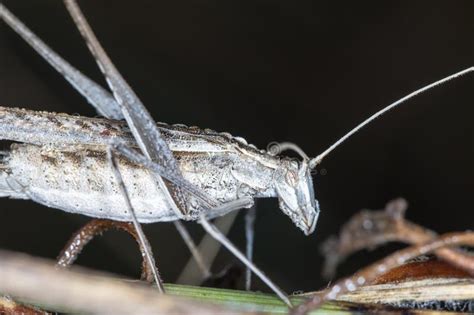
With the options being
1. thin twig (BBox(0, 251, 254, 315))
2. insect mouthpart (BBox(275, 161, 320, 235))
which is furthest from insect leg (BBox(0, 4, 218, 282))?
thin twig (BBox(0, 251, 254, 315))

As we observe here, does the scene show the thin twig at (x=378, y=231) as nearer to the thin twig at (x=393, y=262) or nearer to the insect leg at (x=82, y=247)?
the thin twig at (x=393, y=262)

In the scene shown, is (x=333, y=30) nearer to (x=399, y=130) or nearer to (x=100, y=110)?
(x=399, y=130)

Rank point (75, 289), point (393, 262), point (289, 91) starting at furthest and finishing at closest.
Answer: point (289, 91) → point (393, 262) → point (75, 289)

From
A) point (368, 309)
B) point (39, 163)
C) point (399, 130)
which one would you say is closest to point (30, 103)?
point (39, 163)

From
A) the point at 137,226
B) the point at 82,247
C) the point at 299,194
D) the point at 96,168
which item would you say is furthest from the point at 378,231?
the point at 96,168

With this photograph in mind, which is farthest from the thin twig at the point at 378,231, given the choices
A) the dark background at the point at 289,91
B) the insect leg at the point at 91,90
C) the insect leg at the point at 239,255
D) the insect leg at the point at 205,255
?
the dark background at the point at 289,91

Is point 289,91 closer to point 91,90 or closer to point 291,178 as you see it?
point 291,178
